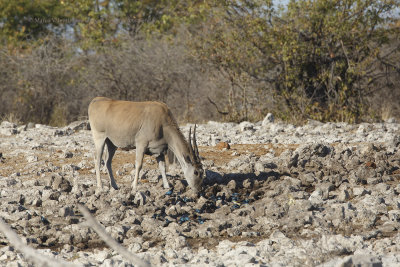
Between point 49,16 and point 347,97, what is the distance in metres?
14.8

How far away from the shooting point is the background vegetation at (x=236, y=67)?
16328mm

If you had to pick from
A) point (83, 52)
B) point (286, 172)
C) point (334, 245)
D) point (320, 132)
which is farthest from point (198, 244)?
point (83, 52)

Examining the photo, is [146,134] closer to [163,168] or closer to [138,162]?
[138,162]

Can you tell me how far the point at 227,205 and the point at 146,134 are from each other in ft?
5.62

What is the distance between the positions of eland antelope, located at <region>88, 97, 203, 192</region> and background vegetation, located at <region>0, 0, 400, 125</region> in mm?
6755

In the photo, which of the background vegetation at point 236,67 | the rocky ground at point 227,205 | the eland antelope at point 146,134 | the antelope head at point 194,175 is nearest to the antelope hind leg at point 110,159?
the eland antelope at point 146,134

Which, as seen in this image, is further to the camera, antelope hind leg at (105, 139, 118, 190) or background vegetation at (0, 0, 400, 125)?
background vegetation at (0, 0, 400, 125)

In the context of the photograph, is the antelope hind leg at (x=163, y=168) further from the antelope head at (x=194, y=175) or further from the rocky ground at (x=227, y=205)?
the antelope head at (x=194, y=175)

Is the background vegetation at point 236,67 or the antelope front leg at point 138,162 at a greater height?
the background vegetation at point 236,67

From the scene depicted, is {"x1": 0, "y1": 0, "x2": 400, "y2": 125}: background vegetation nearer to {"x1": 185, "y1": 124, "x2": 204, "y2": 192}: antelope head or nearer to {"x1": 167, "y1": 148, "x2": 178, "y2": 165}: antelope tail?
{"x1": 167, "y1": 148, "x2": 178, "y2": 165}: antelope tail

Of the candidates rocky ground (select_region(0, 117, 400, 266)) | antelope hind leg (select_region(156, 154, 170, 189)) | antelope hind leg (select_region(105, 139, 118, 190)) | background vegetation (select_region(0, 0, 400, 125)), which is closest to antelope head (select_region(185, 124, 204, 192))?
rocky ground (select_region(0, 117, 400, 266))

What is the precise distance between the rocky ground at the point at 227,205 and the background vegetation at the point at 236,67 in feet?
13.6

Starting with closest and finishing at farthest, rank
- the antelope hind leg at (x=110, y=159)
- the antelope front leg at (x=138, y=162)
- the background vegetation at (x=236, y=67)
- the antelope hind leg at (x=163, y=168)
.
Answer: the antelope front leg at (x=138, y=162), the antelope hind leg at (x=163, y=168), the antelope hind leg at (x=110, y=159), the background vegetation at (x=236, y=67)

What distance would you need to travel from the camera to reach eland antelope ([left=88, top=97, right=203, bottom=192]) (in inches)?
364
